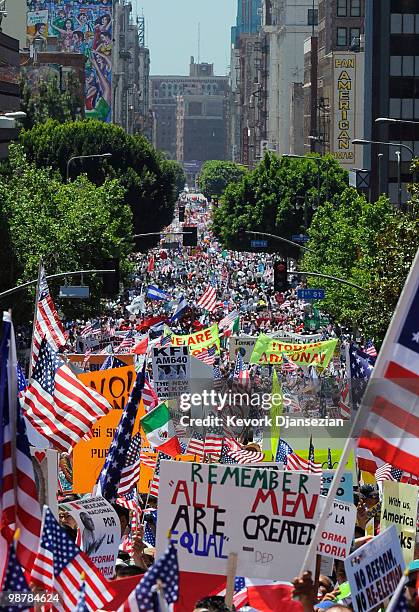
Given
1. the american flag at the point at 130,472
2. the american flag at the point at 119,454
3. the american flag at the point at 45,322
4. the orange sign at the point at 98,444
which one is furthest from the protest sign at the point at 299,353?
the american flag at the point at 119,454

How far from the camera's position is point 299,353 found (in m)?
30.6

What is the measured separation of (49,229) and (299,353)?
Answer: 72.4 ft

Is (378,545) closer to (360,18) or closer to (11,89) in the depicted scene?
(11,89)

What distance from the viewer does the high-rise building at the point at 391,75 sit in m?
86.4

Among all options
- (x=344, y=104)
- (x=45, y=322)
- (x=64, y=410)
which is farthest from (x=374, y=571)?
(x=344, y=104)

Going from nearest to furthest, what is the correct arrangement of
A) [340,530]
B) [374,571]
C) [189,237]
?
[374,571] → [340,530] → [189,237]

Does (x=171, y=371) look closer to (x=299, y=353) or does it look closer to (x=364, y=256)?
(x=299, y=353)

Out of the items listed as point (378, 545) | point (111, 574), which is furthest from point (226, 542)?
point (111, 574)

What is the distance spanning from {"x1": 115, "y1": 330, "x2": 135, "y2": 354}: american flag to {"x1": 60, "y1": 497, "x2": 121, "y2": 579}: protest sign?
25.6 m

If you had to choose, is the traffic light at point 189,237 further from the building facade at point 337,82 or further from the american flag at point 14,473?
the american flag at point 14,473

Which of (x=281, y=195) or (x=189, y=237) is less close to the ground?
(x=281, y=195)

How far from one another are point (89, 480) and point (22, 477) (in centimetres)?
727

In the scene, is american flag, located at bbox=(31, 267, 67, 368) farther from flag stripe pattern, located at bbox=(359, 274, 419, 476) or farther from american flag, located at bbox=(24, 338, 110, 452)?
flag stripe pattern, located at bbox=(359, 274, 419, 476)

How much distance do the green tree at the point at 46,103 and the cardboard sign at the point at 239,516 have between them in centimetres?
9736
